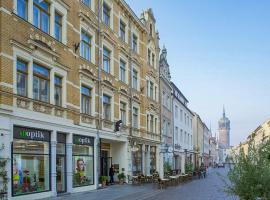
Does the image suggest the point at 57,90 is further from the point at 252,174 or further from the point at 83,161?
the point at 252,174

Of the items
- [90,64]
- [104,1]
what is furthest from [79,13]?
[104,1]

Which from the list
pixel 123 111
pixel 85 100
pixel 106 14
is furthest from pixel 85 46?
pixel 123 111

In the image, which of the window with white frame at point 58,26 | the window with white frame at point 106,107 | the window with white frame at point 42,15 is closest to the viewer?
the window with white frame at point 42,15

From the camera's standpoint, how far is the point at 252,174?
11.1 meters

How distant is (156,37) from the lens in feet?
147

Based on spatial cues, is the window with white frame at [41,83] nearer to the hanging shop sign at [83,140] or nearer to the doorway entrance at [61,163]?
the doorway entrance at [61,163]

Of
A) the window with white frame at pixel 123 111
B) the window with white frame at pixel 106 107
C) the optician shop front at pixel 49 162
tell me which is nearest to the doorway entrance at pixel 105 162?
the window with white frame at pixel 123 111

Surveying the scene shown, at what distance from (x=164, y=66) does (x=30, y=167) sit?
108ft

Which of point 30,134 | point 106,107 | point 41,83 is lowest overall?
point 30,134

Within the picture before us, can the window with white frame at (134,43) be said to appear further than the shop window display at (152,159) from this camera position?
No

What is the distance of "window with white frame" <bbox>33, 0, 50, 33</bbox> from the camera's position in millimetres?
20109

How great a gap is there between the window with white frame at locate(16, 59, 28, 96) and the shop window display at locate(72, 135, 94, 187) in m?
5.66

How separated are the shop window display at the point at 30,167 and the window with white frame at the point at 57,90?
226 centimetres

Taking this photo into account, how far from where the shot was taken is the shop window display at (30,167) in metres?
18.1
